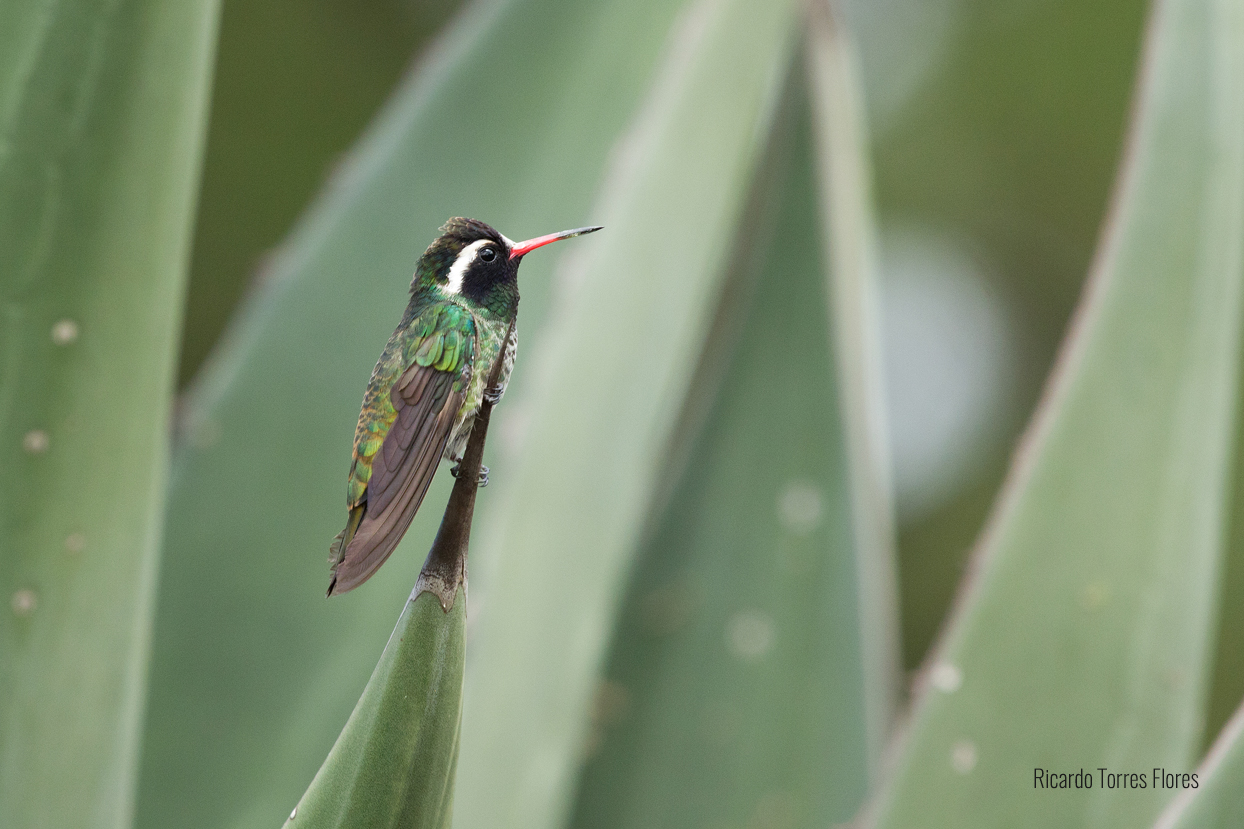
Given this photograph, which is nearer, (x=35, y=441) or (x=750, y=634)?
(x=35, y=441)

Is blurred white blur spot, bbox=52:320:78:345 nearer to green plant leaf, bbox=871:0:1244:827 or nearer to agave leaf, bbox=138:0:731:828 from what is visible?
agave leaf, bbox=138:0:731:828

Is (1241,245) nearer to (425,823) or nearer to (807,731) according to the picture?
(807,731)

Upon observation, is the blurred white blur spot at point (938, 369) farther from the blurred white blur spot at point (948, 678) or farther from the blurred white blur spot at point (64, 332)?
the blurred white blur spot at point (64, 332)

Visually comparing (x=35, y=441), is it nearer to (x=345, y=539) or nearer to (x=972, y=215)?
(x=345, y=539)

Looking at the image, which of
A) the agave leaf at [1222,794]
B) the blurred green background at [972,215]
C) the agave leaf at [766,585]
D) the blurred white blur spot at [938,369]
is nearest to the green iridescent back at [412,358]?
the agave leaf at [1222,794]

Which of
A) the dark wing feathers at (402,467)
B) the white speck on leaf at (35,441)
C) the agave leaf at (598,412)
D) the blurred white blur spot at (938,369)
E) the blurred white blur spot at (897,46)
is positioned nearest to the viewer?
the dark wing feathers at (402,467)

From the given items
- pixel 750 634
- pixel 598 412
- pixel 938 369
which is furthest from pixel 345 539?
pixel 938 369

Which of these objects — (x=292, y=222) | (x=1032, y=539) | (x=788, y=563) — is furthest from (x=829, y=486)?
(x=292, y=222)

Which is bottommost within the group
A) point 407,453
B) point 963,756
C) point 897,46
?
point 963,756
